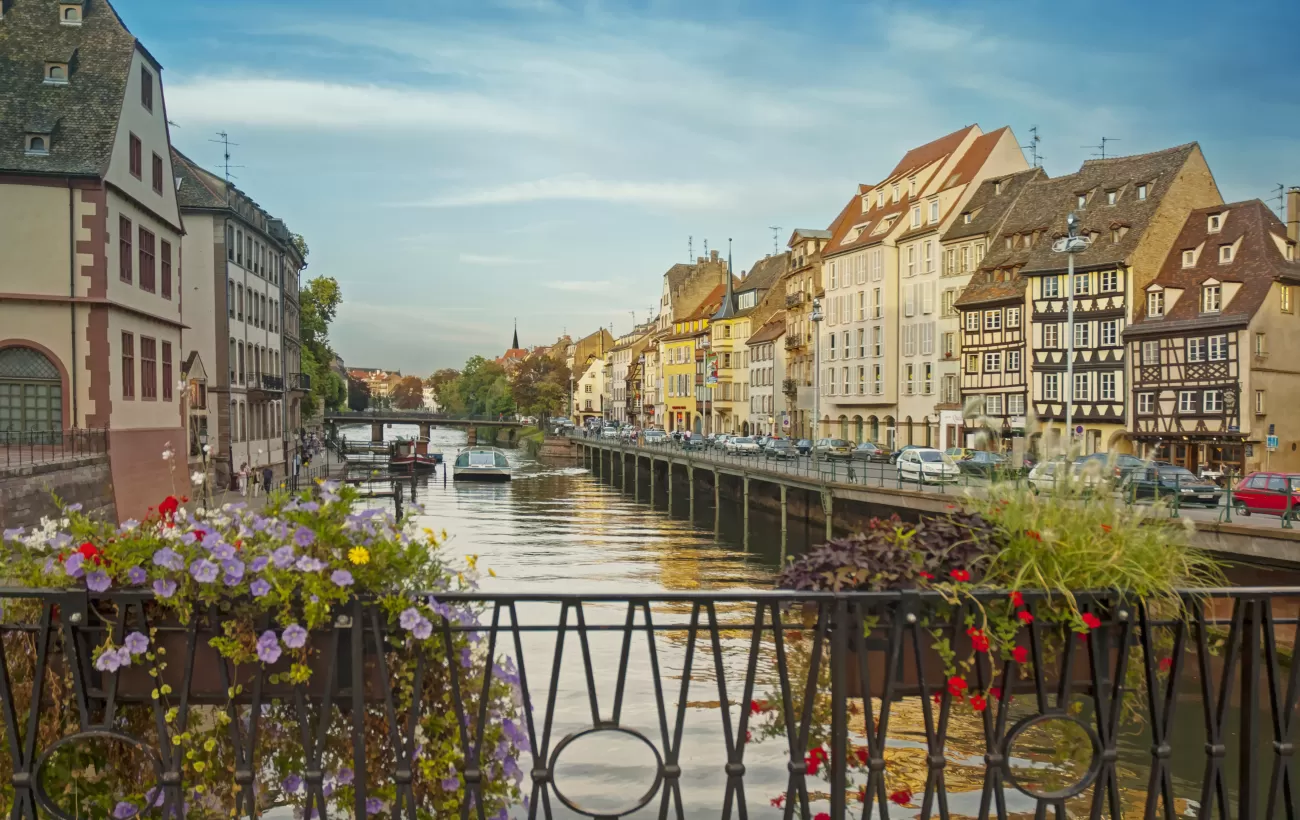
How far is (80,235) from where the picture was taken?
23.3 meters

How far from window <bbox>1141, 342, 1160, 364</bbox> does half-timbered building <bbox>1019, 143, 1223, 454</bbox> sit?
4.00 feet

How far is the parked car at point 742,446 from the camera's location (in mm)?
57719

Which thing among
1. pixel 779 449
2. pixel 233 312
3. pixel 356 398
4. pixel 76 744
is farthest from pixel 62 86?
pixel 356 398

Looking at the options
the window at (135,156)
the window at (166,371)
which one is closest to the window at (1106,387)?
the window at (166,371)

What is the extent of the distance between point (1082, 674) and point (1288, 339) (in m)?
44.1

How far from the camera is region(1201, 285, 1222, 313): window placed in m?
41.8

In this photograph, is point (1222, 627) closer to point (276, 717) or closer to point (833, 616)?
point (833, 616)

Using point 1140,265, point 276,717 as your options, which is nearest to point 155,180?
point 276,717

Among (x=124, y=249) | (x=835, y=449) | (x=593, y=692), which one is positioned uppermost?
(x=124, y=249)

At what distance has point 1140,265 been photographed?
150 ft

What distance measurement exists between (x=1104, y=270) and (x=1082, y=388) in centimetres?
523

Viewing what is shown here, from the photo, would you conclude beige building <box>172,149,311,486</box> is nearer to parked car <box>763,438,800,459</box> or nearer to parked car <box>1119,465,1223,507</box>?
parked car <box>763,438,800,459</box>

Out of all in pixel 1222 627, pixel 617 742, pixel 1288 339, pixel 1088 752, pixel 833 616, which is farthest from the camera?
pixel 1288 339

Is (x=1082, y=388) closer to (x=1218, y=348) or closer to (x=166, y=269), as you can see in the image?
(x=1218, y=348)
